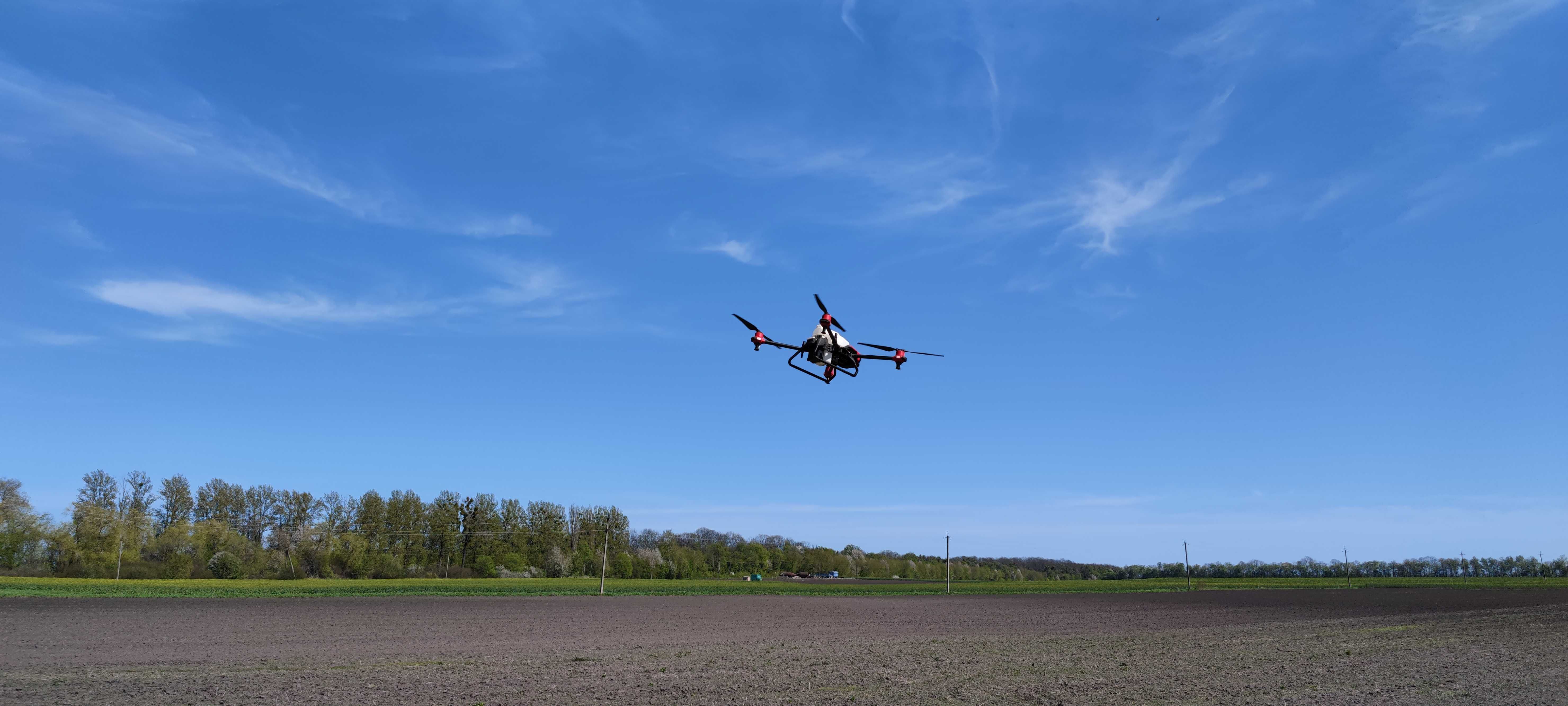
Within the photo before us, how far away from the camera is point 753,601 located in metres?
60.2

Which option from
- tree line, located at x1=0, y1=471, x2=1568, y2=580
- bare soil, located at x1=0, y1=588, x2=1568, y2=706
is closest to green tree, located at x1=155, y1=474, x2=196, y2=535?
tree line, located at x1=0, y1=471, x2=1568, y2=580

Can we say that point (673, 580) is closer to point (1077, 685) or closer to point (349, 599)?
point (349, 599)

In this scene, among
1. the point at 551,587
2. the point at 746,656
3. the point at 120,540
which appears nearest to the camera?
the point at 746,656

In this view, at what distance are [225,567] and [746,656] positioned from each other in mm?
89852

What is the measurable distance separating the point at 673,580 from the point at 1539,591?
99856mm

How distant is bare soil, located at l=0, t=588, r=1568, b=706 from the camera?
58.7ft

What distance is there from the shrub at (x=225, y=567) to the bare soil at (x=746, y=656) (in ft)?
164

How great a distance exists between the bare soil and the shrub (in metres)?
49.8

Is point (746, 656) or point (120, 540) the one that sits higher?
point (746, 656)

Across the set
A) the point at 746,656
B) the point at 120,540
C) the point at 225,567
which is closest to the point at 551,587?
the point at 225,567

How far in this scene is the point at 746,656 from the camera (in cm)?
2481

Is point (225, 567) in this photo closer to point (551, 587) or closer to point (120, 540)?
point (120, 540)

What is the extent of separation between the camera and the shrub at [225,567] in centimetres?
9012

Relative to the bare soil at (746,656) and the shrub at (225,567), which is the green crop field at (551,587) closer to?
the shrub at (225,567)
